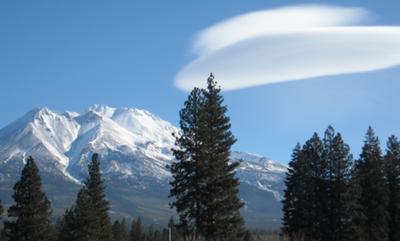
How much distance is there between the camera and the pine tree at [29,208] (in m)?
64.9

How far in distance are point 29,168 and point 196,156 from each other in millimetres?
23339

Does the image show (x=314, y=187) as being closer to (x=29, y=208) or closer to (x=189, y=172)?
(x=189, y=172)

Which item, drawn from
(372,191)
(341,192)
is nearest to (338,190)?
(341,192)

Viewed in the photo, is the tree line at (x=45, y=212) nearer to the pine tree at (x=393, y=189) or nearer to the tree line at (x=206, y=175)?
the tree line at (x=206, y=175)

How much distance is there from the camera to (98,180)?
72.2 m

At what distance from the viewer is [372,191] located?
6431 cm

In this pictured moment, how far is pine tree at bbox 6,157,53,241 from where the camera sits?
213 feet

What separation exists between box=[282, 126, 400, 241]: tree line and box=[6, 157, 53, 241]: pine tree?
2556cm

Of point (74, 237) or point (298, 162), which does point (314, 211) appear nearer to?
point (298, 162)

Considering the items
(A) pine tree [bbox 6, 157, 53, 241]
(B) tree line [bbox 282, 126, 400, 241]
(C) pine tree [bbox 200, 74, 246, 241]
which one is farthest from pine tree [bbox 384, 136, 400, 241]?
(A) pine tree [bbox 6, 157, 53, 241]

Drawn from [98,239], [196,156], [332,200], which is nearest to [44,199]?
[98,239]

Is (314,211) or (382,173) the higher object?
(382,173)

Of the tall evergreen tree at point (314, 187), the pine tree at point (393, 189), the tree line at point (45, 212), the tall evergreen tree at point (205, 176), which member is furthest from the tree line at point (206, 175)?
the pine tree at point (393, 189)

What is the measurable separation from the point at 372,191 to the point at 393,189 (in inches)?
149
